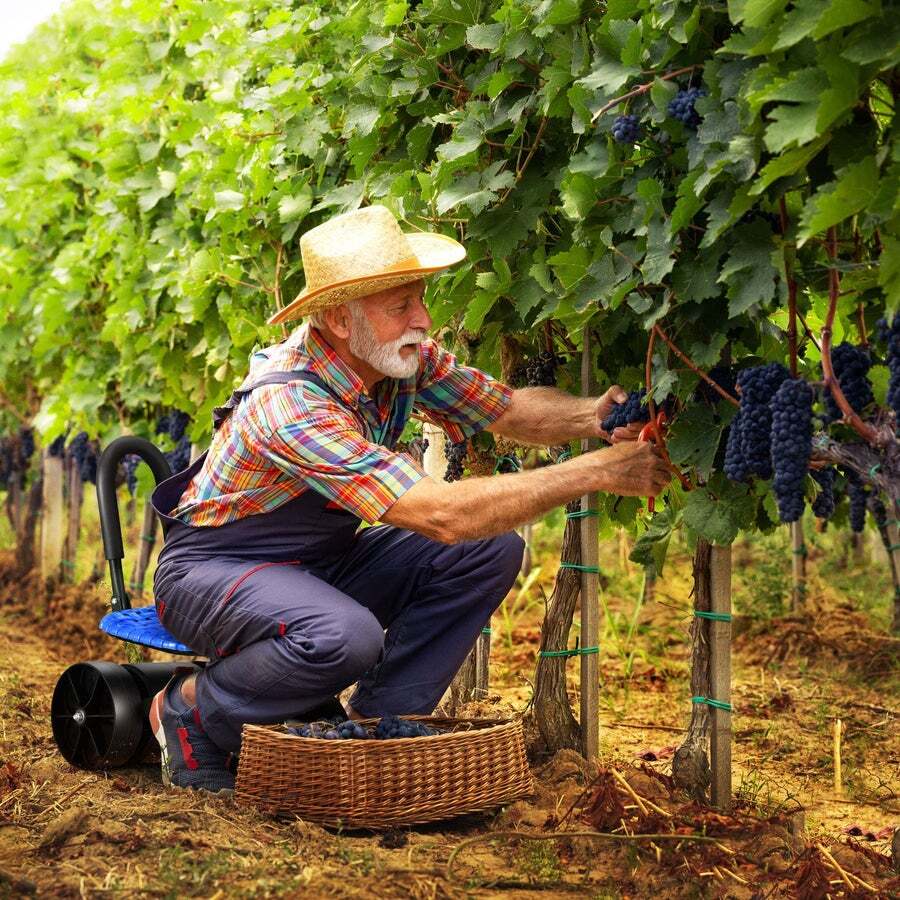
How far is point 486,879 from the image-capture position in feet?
10.7

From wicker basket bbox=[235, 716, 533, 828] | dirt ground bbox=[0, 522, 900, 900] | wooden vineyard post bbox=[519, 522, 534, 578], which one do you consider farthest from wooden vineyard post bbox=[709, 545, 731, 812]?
wooden vineyard post bbox=[519, 522, 534, 578]

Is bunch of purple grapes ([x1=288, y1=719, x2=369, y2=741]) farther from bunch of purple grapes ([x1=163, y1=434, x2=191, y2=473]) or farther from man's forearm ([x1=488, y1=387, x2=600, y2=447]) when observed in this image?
bunch of purple grapes ([x1=163, y1=434, x2=191, y2=473])

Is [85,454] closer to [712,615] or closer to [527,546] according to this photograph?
[527,546]

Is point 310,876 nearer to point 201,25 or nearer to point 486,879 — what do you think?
point 486,879

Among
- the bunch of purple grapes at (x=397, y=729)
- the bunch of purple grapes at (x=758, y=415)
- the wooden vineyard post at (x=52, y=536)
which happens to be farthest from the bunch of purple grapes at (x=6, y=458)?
the bunch of purple grapes at (x=758, y=415)

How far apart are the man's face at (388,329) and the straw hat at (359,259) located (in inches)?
1.7

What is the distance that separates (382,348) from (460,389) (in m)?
0.49

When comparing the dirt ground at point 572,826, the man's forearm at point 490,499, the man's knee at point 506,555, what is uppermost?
the man's forearm at point 490,499

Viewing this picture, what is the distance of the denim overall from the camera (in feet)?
12.9

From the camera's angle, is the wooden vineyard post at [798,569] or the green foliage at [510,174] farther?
the wooden vineyard post at [798,569]

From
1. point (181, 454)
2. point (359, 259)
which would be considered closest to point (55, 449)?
point (181, 454)

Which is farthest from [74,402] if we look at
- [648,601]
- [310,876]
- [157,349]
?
[310,876]

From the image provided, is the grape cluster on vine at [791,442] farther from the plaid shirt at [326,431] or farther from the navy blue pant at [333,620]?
the navy blue pant at [333,620]

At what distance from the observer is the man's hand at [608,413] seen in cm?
387
